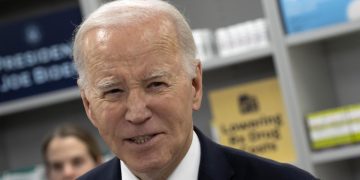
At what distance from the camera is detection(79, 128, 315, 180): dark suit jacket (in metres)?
1.37

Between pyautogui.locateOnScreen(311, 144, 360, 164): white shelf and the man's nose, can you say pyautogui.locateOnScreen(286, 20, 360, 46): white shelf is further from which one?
the man's nose

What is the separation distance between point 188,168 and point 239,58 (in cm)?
204

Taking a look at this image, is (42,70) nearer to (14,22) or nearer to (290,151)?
(14,22)

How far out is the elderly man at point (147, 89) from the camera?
128 cm

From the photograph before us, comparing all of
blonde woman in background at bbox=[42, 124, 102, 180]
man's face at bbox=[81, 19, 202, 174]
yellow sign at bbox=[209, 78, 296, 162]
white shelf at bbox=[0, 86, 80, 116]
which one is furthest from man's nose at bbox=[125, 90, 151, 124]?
white shelf at bbox=[0, 86, 80, 116]

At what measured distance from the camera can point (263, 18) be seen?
3.70m

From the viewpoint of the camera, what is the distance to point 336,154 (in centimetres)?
324

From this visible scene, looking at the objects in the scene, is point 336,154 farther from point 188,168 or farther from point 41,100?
point 188,168

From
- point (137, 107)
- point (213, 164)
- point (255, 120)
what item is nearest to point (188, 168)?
point (213, 164)

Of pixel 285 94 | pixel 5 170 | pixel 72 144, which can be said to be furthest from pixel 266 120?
pixel 5 170

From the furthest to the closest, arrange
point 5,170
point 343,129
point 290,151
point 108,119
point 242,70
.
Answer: point 5,170 → point 242,70 → point 290,151 → point 343,129 → point 108,119

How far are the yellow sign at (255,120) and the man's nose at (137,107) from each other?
2297 mm

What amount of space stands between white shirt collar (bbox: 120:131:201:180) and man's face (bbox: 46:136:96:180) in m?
1.90

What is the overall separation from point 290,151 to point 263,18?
1.96 ft
